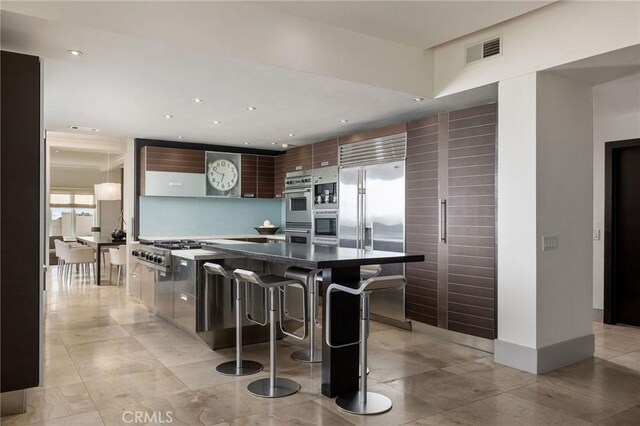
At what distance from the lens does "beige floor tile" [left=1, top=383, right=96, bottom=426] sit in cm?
263

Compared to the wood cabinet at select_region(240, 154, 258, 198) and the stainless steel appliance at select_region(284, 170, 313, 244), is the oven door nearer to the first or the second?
the stainless steel appliance at select_region(284, 170, 313, 244)

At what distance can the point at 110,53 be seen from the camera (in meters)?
3.15

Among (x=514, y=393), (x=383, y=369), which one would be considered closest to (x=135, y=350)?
(x=383, y=369)

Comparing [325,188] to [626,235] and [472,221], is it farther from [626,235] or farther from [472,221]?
[626,235]

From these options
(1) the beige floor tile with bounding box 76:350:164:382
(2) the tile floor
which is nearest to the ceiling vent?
(2) the tile floor

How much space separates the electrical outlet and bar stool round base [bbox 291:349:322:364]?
2044 millimetres

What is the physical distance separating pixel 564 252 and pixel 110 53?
12.6ft

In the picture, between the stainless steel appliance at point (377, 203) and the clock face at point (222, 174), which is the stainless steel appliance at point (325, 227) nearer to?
the stainless steel appliance at point (377, 203)

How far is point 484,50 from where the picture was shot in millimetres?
3832

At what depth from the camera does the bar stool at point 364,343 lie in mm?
2689

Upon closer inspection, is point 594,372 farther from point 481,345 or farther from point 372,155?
point 372,155


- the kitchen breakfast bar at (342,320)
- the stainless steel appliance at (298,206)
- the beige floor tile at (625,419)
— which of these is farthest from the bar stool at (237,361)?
the stainless steel appliance at (298,206)

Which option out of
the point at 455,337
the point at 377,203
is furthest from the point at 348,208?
the point at 455,337

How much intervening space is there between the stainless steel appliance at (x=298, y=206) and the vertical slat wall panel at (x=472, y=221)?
2.58 m
